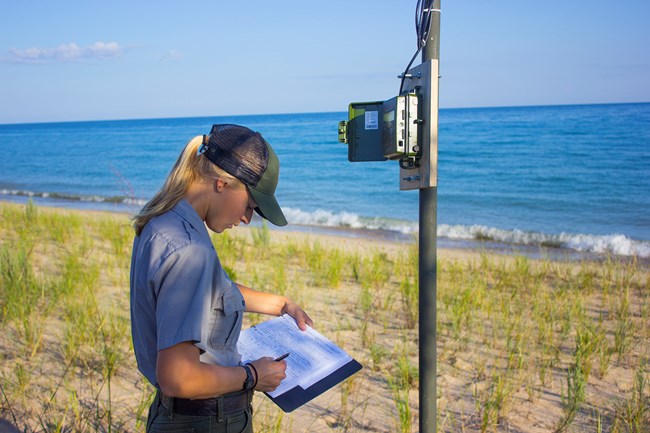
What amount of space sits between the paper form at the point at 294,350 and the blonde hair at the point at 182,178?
0.64 meters

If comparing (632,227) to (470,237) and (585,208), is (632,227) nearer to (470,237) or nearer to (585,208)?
(585,208)

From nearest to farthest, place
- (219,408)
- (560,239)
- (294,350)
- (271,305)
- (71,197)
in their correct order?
(219,408), (294,350), (271,305), (560,239), (71,197)

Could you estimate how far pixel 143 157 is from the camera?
1293 inches

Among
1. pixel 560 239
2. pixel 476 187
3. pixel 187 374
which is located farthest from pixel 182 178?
pixel 476 187

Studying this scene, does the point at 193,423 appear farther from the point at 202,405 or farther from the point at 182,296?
the point at 182,296

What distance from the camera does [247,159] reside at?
1.71 meters

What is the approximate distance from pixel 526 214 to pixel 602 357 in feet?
32.5

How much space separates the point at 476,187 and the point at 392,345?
1403 centimetres

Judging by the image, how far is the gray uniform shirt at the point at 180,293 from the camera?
59.0 inches

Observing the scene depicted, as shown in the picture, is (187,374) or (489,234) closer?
(187,374)

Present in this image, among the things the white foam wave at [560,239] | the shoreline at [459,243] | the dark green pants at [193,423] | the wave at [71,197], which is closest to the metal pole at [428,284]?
the dark green pants at [193,423]

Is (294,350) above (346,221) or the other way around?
above

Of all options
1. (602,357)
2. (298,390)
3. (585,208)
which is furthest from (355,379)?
(585,208)

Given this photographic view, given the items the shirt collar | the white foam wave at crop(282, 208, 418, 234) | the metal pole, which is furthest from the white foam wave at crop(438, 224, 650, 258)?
the shirt collar
